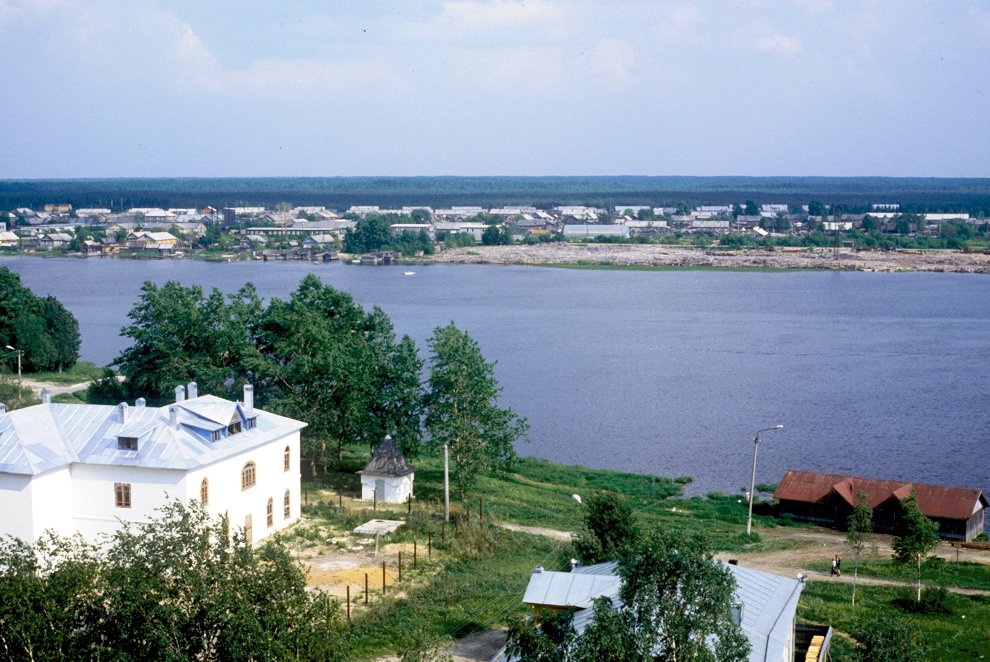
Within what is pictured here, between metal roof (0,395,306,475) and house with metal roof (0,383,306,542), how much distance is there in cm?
2

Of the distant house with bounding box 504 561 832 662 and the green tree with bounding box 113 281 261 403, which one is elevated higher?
the green tree with bounding box 113 281 261 403

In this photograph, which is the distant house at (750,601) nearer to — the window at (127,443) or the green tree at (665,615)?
the green tree at (665,615)

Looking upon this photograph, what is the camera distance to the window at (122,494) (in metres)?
20.3

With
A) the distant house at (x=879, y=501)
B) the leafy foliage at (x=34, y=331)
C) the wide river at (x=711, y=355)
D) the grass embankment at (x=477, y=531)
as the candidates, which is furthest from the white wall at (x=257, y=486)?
the leafy foliage at (x=34, y=331)

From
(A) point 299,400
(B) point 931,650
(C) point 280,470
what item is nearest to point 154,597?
(C) point 280,470

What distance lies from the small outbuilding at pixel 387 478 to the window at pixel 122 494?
656cm

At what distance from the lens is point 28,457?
19734 millimetres

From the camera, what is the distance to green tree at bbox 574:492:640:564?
18.6 metres

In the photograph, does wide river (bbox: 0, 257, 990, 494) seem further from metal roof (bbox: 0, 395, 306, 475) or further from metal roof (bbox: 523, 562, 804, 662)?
metal roof (bbox: 523, 562, 804, 662)

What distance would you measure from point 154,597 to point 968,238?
121 meters

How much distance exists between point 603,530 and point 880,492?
11472mm

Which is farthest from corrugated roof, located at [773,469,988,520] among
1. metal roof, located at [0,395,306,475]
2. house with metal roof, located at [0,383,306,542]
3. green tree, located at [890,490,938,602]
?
metal roof, located at [0,395,306,475]

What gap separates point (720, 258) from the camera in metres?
103

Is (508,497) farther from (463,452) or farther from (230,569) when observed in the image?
(230,569)
